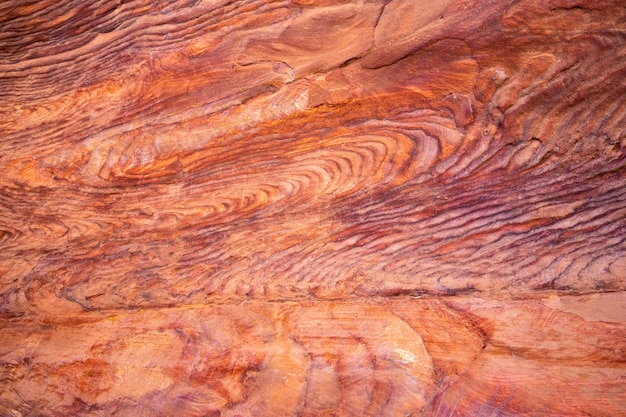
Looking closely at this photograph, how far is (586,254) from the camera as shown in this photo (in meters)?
2.05

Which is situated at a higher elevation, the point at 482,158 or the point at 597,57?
the point at 597,57

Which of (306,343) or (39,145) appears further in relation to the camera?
(39,145)

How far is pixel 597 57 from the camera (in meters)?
2.10

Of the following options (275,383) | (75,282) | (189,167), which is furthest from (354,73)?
(75,282)

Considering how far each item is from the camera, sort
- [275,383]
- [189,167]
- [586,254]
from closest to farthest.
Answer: [586,254] → [275,383] → [189,167]

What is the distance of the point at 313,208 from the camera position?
101 inches

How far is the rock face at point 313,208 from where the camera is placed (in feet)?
6.86

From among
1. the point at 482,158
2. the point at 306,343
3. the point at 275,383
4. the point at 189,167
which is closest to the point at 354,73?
the point at 482,158

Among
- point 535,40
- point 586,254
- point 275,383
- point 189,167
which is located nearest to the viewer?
point 586,254

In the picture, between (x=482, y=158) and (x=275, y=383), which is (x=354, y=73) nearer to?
(x=482, y=158)

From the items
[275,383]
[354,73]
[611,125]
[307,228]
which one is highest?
[354,73]

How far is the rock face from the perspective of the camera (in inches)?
82.3

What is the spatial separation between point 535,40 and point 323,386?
1.49m

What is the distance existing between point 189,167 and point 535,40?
1.55 meters
